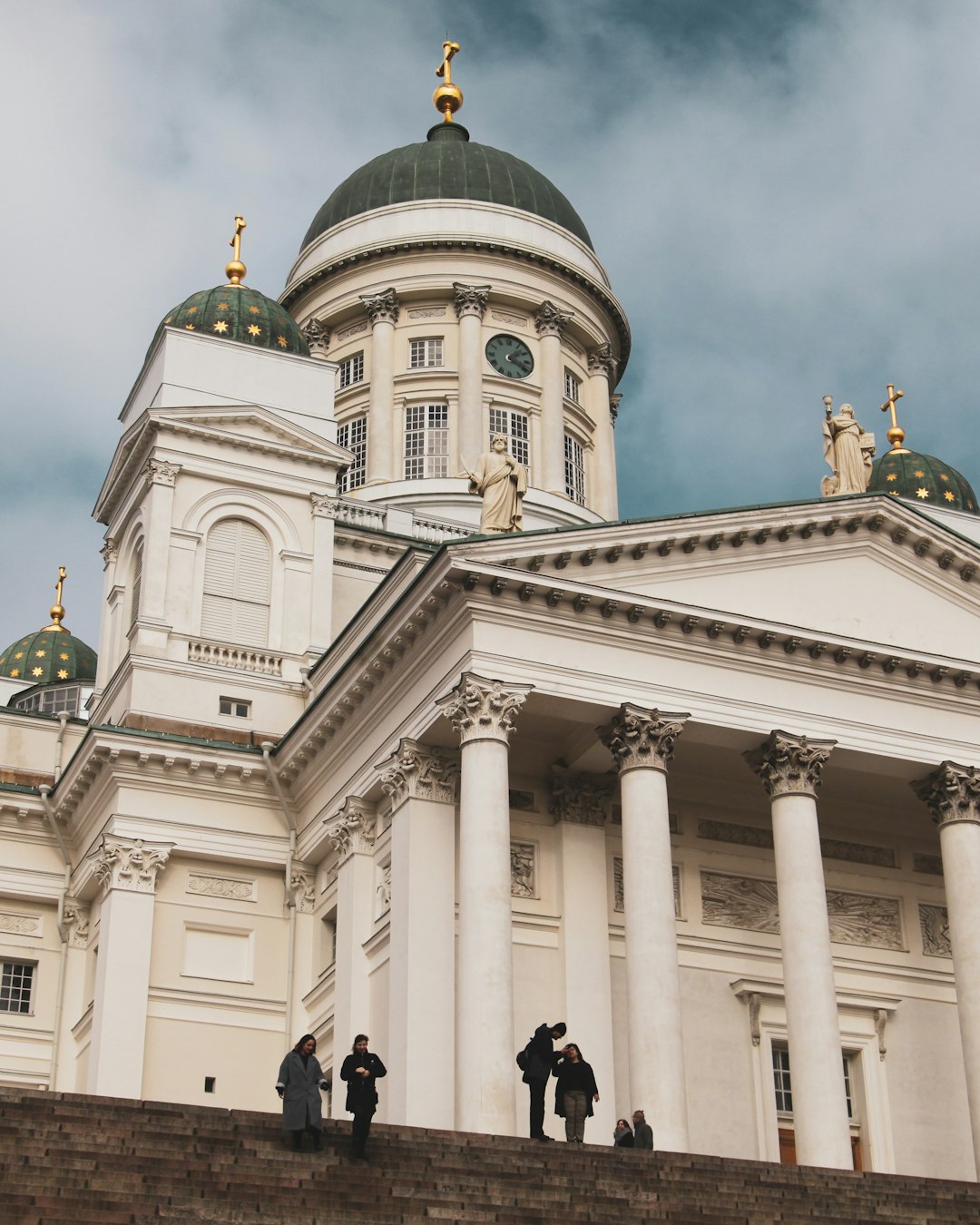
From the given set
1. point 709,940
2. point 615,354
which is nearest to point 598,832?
point 709,940

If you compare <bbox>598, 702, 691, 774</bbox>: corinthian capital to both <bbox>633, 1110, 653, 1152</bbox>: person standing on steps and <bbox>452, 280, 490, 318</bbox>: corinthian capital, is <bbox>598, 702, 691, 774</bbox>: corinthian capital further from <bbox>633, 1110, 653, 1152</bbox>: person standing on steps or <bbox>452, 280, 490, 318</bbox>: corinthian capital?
<bbox>452, 280, 490, 318</bbox>: corinthian capital

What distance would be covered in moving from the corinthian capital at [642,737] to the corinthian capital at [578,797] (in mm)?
2165

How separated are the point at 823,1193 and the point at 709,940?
35.9 ft

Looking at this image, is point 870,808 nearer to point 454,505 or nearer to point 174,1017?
point 174,1017

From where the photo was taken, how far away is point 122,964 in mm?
31875

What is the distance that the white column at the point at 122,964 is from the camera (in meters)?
31.1

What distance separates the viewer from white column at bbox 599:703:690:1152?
25.7 metres

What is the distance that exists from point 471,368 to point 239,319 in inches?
376

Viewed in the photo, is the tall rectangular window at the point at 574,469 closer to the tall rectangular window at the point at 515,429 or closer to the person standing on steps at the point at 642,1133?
the tall rectangular window at the point at 515,429

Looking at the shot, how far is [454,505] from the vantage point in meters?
46.1

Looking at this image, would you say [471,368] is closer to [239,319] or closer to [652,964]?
[239,319]

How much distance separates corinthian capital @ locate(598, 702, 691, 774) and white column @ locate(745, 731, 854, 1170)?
1.79m

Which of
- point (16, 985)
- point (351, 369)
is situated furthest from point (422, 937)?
point (351, 369)

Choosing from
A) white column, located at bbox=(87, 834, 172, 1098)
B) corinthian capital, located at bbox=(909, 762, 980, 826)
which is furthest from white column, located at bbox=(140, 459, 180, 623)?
corinthian capital, located at bbox=(909, 762, 980, 826)
